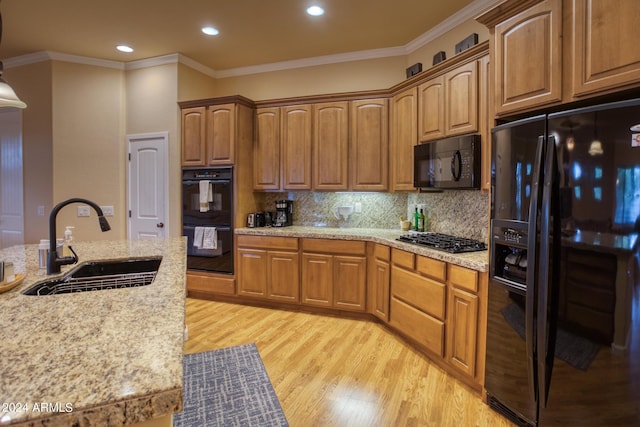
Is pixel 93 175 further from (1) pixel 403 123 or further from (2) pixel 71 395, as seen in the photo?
(2) pixel 71 395

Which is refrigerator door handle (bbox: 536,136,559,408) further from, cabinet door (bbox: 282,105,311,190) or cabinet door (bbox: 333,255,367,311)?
cabinet door (bbox: 282,105,311,190)

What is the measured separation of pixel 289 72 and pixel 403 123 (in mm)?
1794

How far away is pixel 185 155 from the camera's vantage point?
4.18 meters

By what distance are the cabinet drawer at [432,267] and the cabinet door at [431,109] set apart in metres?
1.12

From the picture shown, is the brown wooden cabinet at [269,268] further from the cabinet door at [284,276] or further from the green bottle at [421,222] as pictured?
Answer: the green bottle at [421,222]

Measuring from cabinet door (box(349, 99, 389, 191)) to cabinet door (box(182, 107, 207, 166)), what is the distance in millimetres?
1790

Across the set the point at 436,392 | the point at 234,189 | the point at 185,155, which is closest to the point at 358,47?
the point at 234,189

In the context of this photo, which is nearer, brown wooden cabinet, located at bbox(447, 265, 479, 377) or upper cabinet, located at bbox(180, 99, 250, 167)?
→ brown wooden cabinet, located at bbox(447, 265, 479, 377)

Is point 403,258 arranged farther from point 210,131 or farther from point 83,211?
point 83,211

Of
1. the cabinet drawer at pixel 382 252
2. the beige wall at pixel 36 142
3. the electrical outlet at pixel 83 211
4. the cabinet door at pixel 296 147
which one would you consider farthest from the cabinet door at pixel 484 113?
the beige wall at pixel 36 142

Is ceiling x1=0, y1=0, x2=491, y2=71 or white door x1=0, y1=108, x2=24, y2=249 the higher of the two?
ceiling x1=0, y1=0, x2=491, y2=71

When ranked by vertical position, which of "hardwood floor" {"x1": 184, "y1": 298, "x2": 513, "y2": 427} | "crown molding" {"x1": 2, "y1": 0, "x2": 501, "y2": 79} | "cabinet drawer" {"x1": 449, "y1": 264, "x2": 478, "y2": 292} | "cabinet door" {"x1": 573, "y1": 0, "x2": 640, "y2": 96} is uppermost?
"crown molding" {"x1": 2, "y1": 0, "x2": 501, "y2": 79}

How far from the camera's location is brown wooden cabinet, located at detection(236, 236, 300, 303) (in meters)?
3.73

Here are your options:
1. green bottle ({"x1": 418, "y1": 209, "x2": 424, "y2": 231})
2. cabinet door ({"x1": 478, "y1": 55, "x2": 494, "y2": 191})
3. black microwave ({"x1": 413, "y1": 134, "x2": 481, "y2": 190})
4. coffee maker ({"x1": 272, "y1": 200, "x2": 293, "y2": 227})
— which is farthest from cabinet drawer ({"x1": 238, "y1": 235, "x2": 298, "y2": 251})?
cabinet door ({"x1": 478, "y1": 55, "x2": 494, "y2": 191})
